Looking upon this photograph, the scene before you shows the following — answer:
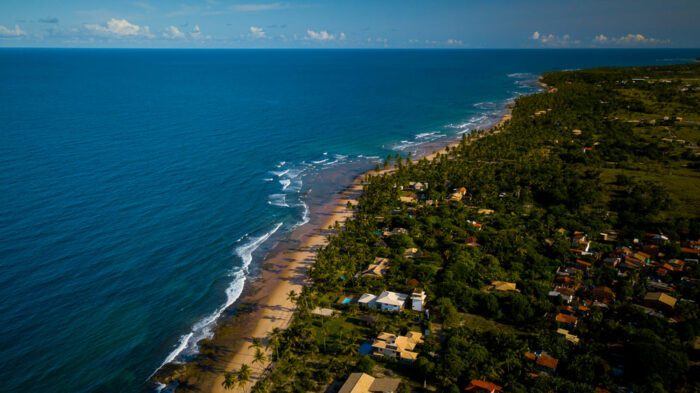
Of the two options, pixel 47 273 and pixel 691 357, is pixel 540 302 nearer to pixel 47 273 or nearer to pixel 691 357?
pixel 691 357

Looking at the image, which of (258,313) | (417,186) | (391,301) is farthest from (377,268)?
(417,186)

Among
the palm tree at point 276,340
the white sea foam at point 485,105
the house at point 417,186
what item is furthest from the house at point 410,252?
the white sea foam at point 485,105

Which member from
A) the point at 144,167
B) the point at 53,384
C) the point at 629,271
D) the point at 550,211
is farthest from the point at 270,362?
the point at 144,167

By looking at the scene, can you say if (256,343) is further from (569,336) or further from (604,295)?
(604,295)

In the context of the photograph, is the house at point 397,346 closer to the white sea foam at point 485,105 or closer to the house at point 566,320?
the house at point 566,320

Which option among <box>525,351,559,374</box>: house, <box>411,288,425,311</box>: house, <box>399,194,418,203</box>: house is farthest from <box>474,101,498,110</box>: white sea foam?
<box>525,351,559,374</box>: house

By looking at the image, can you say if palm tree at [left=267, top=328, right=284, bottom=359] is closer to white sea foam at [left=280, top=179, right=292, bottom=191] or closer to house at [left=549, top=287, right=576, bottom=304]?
house at [left=549, top=287, right=576, bottom=304]

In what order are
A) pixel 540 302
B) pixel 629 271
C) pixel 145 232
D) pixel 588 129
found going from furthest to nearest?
pixel 588 129 → pixel 145 232 → pixel 629 271 → pixel 540 302
